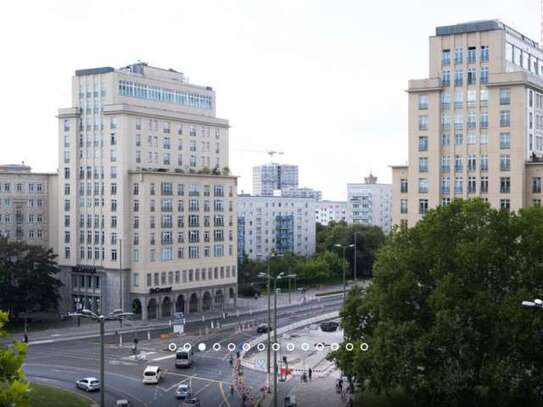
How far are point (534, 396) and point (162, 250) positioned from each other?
2636 inches

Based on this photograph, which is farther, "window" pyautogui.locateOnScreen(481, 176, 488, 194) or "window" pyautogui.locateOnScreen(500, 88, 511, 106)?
"window" pyautogui.locateOnScreen(481, 176, 488, 194)

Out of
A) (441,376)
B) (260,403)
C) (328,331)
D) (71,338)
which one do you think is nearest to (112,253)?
(71,338)

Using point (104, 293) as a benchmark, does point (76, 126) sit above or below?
above

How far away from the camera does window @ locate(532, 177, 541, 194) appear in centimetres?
7875

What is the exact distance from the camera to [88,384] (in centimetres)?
6838

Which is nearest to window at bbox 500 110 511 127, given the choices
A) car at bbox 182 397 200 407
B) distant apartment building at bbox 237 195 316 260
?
car at bbox 182 397 200 407

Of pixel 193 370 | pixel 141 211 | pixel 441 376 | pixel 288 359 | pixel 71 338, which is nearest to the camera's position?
pixel 441 376

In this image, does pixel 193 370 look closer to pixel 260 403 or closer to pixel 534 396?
pixel 260 403

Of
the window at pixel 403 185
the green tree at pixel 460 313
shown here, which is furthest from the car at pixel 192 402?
the window at pixel 403 185

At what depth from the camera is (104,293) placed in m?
110

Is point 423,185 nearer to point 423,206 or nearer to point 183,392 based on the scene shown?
point 423,206

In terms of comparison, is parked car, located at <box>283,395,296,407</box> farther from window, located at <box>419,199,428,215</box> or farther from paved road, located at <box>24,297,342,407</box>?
window, located at <box>419,199,428,215</box>

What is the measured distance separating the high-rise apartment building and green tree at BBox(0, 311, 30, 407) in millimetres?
79568

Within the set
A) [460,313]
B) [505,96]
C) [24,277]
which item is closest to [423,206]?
[505,96]
